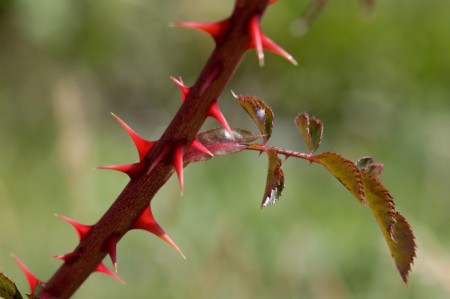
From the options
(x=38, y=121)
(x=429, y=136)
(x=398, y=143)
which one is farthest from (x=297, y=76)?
(x=38, y=121)

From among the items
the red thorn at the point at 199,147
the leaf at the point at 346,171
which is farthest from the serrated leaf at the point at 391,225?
the red thorn at the point at 199,147

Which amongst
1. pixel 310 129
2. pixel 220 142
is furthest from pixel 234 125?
pixel 220 142

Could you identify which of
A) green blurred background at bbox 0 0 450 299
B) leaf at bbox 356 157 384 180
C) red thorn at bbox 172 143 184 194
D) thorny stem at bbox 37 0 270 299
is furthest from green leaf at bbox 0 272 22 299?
green blurred background at bbox 0 0 450 299

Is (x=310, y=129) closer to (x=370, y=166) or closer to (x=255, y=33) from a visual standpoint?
(x=370, y=166)

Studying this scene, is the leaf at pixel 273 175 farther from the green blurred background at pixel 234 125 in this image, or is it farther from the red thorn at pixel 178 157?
the green blurred background at pixel 234 125

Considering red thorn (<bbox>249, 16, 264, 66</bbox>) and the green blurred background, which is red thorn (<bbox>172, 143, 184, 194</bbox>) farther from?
the green blurred background
